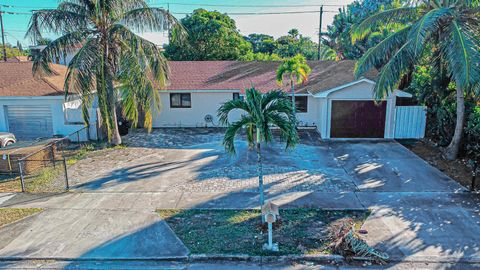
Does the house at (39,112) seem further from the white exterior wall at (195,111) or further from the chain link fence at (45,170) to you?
the white exterior wall at (195,111)

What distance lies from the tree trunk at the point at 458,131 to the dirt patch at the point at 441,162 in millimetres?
A: 282

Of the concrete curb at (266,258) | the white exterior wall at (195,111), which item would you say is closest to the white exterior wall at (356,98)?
the white exterior wall at (195,111)

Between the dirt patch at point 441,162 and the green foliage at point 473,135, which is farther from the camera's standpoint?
the green foliage at point 473,135

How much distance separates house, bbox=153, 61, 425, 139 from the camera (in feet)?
56.0

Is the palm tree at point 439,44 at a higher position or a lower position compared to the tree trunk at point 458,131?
higher

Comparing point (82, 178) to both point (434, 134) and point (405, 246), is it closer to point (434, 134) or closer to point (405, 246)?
point (405, 246)

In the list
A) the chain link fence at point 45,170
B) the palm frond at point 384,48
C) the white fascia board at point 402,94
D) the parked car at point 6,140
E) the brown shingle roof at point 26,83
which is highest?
the palm frond at point 384,48

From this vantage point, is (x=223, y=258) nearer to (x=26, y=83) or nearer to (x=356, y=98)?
(x=356, y=98)

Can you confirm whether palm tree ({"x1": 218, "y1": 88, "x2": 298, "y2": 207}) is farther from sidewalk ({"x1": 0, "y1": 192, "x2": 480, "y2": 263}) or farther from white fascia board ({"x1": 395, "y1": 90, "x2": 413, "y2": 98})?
white fascia board ({"x1": 395, "y1": 90, "x2": 413, "y2": 98})

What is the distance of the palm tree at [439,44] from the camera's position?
36.6ft

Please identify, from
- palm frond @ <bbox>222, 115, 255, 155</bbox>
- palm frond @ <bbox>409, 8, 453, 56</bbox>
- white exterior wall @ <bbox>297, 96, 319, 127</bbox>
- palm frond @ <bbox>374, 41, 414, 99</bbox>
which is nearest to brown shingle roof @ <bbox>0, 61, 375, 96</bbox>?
white exterior wall @ <bbox>297, 96, 319, 127</bbox>

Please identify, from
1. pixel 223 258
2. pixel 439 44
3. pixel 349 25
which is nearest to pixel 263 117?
pixel 223 258

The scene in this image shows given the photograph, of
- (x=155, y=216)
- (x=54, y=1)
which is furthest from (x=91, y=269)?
(x=54, y=1)

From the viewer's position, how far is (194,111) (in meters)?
21.0
